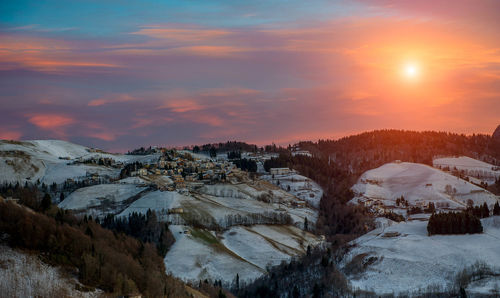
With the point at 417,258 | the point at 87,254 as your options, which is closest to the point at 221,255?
the point at 417,258

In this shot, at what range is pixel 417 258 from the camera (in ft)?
486

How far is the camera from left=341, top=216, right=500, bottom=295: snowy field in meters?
135

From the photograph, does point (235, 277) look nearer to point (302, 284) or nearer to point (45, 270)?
point (302, 284)

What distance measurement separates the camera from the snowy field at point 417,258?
5305 inches

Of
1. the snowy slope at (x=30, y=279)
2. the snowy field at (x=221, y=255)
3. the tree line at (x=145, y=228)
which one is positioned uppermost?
the snowy slope at (x=30, y=279)

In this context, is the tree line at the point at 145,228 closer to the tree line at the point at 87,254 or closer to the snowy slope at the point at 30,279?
the tree line at the point at 87,254

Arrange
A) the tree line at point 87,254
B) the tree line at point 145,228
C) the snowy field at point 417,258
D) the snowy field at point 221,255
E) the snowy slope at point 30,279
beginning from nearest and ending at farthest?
the snowy slope at point 30,279 → the tree line at point 87,254 → the snowy field at point 417,258 → the snowy field at point 221,255 → the tree line at point 145,228

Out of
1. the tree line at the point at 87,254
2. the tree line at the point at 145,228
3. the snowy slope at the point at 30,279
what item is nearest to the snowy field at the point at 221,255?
the tree line at the point at 145,228

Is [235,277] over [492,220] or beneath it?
beneath

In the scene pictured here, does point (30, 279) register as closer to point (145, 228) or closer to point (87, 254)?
point (87, 254)

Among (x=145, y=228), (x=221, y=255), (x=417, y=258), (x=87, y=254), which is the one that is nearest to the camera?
(x=87, y=254)

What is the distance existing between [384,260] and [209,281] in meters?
45.1

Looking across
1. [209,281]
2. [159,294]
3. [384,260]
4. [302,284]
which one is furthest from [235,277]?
[159,294]

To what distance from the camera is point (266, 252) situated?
185 m
